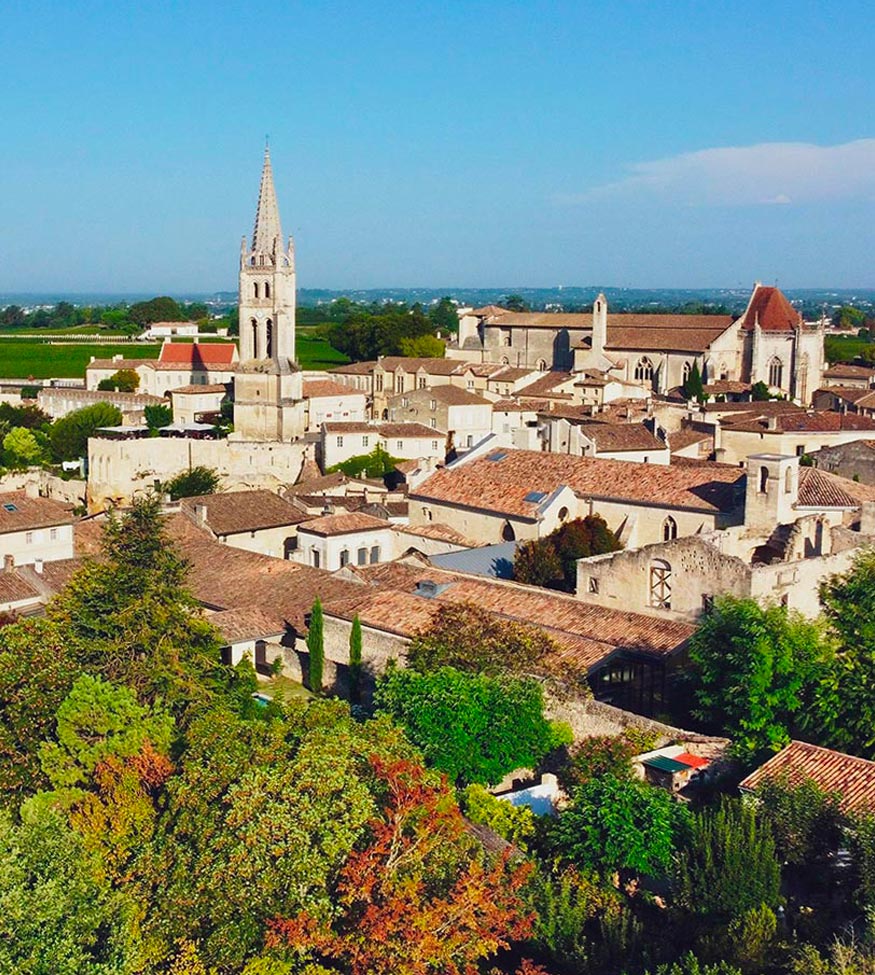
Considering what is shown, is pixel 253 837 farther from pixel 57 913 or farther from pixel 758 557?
pixel 758 557

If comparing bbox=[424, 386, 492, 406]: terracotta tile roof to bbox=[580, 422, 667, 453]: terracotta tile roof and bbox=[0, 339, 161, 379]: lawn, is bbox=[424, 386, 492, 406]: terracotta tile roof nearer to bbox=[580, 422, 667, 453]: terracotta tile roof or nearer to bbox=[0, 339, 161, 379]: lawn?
bbox=[580, 422, 667, 453]: terracotta tile roof

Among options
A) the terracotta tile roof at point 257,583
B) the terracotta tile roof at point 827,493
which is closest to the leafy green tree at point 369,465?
the terracotta tile roof at point 257,583

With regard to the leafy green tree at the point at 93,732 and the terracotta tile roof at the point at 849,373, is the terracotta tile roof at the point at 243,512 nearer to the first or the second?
the leafy green tree at the point at 93,732

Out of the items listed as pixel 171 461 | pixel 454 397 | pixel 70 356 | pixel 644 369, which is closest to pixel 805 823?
pixel 171 461

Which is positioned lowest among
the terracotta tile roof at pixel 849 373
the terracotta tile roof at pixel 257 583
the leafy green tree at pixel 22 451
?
the leafy green tree at pixel 22 451

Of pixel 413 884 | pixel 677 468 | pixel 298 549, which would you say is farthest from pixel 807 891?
pixel 298 549

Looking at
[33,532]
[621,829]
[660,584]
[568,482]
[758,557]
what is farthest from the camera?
[33,532]
